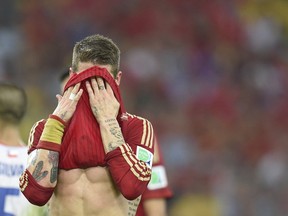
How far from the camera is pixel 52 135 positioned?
4.21 m

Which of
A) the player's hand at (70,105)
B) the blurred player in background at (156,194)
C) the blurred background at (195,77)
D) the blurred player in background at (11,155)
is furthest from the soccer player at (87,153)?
the blurred background at (195,77)

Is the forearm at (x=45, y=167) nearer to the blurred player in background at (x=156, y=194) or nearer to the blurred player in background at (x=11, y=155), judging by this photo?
the blurred player in background at (x=11, y=155)

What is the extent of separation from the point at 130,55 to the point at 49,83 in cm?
118

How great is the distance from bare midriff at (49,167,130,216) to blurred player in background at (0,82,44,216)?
145 cm

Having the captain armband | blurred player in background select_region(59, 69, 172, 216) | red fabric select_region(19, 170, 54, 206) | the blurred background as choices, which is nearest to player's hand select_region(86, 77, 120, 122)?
the captain armband

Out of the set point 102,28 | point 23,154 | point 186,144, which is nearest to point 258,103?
point 186,144

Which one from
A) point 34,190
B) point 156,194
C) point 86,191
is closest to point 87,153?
point 86,191

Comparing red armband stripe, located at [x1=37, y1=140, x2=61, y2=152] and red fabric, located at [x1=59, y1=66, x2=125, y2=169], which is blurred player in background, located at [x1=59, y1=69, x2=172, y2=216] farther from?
red armband stripe, located at [x1=37, y1=140, x2=61, y2=152]

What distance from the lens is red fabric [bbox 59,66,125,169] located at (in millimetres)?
4227

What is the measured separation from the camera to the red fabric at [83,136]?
4.23 m

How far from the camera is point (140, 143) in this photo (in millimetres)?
4449

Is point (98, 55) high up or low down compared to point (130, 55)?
down

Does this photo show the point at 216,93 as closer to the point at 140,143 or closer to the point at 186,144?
the point at 186,144

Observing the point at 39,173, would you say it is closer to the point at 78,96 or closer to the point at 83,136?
the point at 83,136
